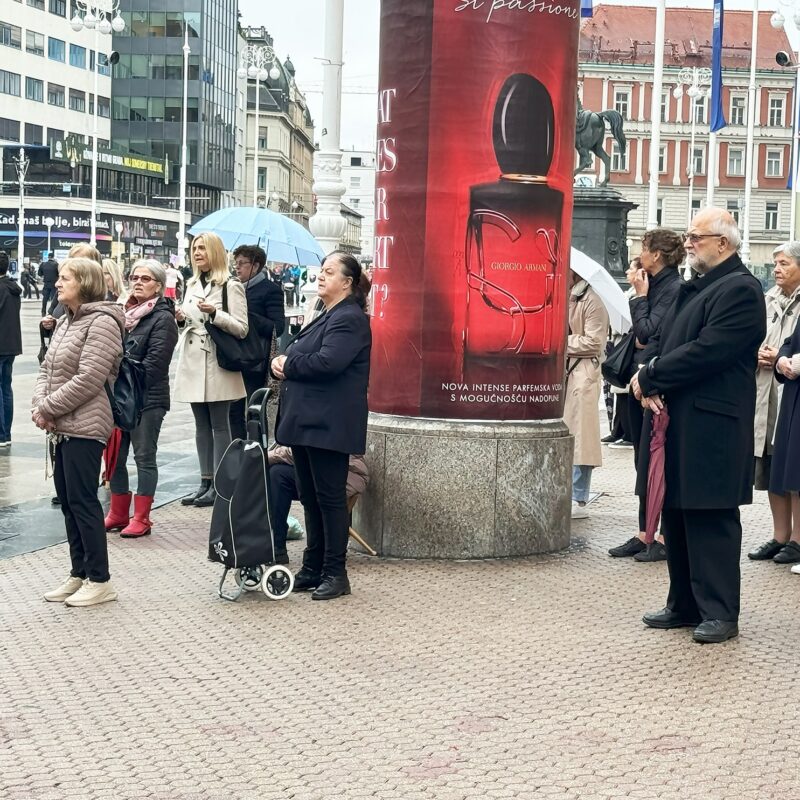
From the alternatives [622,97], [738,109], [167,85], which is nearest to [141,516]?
[167,85]

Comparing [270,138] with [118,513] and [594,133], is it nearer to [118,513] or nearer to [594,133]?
[594,133]

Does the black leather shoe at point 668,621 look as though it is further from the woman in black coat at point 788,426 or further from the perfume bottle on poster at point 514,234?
the perfume bottle on poster at point 514,234

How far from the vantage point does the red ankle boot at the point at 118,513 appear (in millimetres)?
10086

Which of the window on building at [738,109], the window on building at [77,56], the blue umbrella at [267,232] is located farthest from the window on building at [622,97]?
the blue umbrella at [267,232]

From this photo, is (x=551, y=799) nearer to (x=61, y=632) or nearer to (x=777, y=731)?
(x=777, y=731)

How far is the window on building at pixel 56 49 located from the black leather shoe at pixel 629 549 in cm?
9162

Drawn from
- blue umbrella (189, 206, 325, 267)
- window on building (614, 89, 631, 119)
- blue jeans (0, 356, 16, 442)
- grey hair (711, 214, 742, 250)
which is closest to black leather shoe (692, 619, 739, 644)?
grey hair (711, 214, 742, 250)

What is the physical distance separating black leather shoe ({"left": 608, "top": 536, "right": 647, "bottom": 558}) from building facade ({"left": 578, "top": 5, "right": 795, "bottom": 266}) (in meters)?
95.1

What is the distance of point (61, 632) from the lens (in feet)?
23.4

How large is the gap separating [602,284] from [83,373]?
441cm

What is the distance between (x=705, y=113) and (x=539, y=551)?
334 feet

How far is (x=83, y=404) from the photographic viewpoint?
7637mm

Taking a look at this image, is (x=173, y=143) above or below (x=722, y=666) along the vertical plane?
above

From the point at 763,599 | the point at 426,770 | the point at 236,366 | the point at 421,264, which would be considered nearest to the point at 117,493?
the point at 236,366
